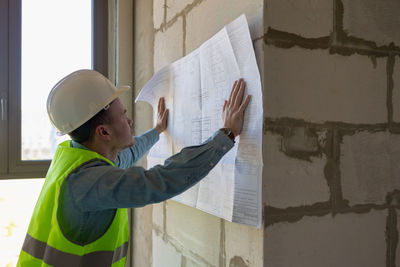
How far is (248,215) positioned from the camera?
110cm

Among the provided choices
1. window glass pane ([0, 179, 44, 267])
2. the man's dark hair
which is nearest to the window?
window glass pane ([0, 179, 44, 267])

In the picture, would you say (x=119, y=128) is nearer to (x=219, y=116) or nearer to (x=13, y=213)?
(x=219, y=116)

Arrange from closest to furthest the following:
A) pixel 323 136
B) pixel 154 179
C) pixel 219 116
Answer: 1. pixel 154 179
2. pixel 323 136
3. pixel 219 116

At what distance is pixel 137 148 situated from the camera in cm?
173

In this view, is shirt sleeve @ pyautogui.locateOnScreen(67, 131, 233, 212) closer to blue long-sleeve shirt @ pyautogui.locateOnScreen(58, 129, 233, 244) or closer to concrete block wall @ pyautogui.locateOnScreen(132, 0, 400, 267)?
blue long-sleeve shirt @ pyautogui.locateOnScreen(58, 129, 233, 244)

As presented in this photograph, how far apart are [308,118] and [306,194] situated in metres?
0.25

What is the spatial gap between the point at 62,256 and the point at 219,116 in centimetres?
74

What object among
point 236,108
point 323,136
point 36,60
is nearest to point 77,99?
point 236,108

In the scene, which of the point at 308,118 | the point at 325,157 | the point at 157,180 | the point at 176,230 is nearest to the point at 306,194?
the point at 325,157

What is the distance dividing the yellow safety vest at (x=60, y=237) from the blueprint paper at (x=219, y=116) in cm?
39

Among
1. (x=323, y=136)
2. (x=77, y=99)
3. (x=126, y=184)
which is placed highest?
(x=77, y=99)

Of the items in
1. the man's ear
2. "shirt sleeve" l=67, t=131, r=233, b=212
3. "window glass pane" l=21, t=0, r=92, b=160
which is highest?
"window glass pane" l=21, t=0, r=92, b=160

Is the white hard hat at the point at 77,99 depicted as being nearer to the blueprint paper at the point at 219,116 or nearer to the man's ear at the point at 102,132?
the man's ear at the point at 102,132

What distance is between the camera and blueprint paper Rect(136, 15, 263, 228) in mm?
1090
